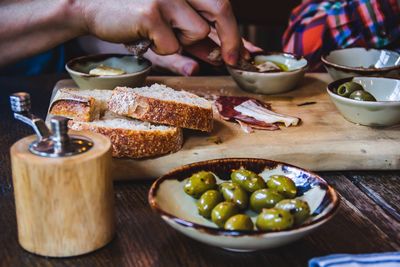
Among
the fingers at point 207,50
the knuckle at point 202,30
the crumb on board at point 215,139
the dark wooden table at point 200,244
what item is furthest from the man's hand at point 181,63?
the dark wooden table at point 200,244

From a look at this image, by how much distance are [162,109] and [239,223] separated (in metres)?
0.63

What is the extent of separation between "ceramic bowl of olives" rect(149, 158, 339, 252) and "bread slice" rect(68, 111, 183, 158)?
0.91ft

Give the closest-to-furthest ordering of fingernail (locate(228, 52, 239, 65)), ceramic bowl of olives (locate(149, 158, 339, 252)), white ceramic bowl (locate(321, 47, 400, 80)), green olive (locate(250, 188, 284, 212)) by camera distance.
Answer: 1. ceramic bowl of olives (locate(149, 158, 339, 252))
2. green olive (locate(250, 188, 284, 212))
3. fingernail (locate(228, 52, 239, 65))
4. white ceramic bowl (locate(321, 47, 400, 80))

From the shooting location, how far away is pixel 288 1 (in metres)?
4.26

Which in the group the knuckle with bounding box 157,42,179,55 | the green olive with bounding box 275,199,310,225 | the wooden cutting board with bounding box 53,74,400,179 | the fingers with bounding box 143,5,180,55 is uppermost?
the fingers with bounding box 143,5,180,55

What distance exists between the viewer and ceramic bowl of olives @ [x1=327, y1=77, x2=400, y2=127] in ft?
5.74

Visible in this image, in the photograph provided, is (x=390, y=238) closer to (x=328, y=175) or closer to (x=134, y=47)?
(x=328, y=175)

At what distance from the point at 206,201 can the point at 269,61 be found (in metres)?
1.29

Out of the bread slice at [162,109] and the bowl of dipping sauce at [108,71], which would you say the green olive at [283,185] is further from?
the bowl of dipping sauce at [108,71]

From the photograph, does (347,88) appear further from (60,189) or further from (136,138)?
(60,189)

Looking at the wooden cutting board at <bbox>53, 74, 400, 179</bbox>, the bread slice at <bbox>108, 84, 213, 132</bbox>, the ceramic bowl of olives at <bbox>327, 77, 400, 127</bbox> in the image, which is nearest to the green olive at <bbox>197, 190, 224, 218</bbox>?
the wooden cutting board at <bbox>53, 74, 400, 179</bbox>

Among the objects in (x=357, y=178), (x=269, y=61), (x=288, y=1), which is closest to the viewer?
(x=357, y=178)

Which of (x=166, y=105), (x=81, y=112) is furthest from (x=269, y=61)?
(x=81, y=112)

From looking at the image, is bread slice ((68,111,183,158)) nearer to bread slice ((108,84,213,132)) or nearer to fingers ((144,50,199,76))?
bread slice ((108,84,213,132))
